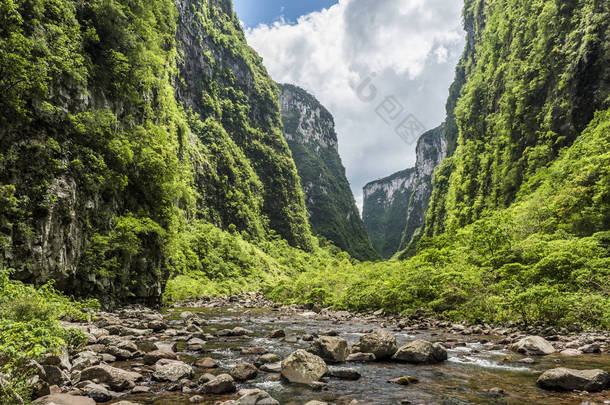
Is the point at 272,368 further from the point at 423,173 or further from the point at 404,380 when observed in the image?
the point at 423,173

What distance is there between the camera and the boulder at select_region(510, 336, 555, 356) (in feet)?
29.5

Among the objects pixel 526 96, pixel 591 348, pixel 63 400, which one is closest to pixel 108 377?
pixel 63 400

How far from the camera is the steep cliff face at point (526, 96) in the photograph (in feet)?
92.3

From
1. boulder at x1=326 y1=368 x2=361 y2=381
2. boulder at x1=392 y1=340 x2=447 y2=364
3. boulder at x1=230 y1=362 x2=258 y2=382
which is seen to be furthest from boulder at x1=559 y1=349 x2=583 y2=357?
boulder at x1=230 y1=362 x2=258 y2=382

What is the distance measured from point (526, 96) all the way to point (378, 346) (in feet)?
133

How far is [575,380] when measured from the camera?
6.03 meters

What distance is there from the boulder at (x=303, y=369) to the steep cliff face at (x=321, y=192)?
127m

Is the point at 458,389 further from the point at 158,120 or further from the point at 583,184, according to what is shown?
the point at 158,120

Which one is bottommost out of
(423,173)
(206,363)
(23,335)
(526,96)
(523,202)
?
(206,363)

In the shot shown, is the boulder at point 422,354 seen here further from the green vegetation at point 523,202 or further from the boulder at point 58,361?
the boulder at point 58,361

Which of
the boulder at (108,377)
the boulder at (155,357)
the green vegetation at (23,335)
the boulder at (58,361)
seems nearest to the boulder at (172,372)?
the boulder at (108,377)

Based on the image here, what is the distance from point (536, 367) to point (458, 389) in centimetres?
277

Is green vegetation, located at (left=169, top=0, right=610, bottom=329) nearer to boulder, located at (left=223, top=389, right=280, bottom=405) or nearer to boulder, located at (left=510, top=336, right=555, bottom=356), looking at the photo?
boulder, located at (left=510, top=336, right=555, bottom=356)

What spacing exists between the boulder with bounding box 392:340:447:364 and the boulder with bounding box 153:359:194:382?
18.6 feet
